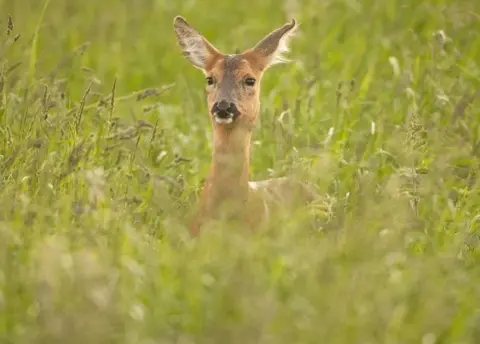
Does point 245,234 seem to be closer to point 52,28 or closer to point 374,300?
point 374,300

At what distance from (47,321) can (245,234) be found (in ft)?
4.38

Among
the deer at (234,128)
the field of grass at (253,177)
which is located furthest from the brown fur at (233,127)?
the field of grass at (253,177)

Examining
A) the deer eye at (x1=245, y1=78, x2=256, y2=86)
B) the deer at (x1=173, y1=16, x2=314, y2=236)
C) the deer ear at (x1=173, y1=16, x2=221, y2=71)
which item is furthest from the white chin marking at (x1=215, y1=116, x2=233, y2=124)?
the deer ear at (x1=173, y1=16, x2=221, y2=71)

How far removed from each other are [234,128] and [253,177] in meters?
1.07

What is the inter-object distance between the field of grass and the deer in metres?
0.15

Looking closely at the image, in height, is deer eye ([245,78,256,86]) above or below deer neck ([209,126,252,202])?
above

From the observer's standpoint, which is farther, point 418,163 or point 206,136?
point 206,136

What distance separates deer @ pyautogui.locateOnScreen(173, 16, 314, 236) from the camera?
6.50 meters

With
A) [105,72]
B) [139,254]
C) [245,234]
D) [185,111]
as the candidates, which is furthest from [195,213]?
[105,72]

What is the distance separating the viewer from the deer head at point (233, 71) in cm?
675

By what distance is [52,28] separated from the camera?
9.79 metres

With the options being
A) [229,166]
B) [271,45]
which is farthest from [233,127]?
[271,45]

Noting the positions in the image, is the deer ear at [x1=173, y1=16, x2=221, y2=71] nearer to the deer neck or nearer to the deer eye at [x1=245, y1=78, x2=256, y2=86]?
the deer eye at [x1=245, y1=78, x2=256, y2=86]

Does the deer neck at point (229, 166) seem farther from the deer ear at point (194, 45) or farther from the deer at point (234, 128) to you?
the deer ear at point (194, 45)
